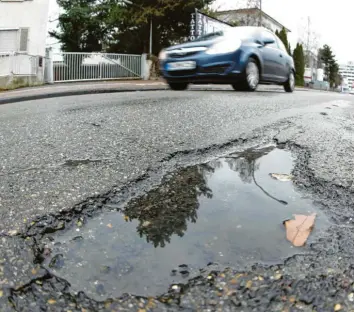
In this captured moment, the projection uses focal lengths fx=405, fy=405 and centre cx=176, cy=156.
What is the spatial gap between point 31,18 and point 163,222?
19.0m

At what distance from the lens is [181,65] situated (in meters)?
8.79

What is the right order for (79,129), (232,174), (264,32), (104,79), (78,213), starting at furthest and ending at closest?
(104,79), (264,32), (79,129), (232,174), (78,213)

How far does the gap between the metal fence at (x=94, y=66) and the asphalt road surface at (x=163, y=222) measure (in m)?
13.8

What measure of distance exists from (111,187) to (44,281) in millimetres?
927

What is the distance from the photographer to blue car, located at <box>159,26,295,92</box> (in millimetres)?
8492

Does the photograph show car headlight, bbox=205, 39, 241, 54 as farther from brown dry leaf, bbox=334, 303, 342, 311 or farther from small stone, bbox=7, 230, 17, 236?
brown dry leaf, bbox=334, 303, 342, 311

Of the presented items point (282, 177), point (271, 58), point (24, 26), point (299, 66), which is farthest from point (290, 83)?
point (299, 66)

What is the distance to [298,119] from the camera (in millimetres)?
4820

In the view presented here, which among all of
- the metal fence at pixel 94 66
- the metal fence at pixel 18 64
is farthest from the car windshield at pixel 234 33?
the metal fence at pixel 94 66

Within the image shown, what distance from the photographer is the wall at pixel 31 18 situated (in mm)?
18078

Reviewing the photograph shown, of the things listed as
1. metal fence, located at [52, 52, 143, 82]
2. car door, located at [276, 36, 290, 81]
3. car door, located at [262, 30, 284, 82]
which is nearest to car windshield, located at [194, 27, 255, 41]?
car door, located at [262, 30, 284, 82]

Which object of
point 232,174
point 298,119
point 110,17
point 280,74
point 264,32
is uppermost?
point 110,17

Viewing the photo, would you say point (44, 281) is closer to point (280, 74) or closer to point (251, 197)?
point (251, 197)

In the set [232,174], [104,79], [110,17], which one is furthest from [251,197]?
[110,17]
